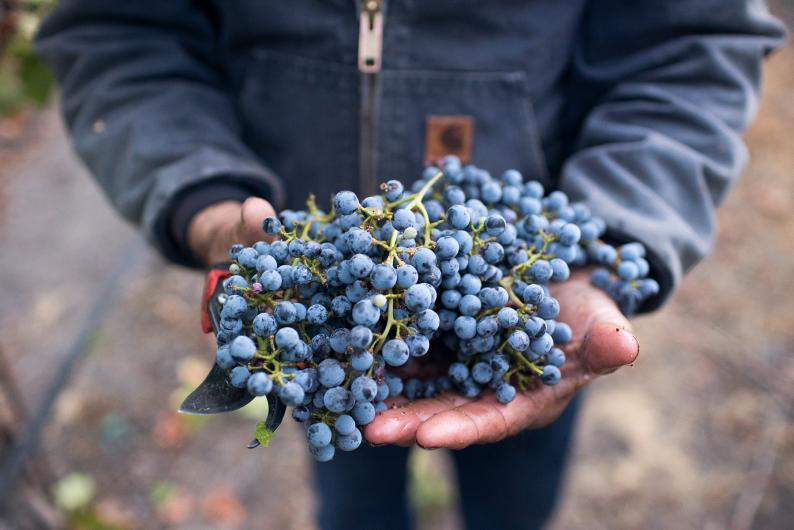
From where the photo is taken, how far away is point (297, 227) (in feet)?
4.03

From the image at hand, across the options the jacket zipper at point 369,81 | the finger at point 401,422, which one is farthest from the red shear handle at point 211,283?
the jacket zipper at point 369,81

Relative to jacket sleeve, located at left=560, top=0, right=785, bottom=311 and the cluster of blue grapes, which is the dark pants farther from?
the cluster of blue grapes

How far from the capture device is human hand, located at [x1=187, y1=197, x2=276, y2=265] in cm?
125

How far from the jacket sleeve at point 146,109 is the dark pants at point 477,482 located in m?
0.87

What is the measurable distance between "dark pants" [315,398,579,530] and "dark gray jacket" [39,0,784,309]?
677 mm

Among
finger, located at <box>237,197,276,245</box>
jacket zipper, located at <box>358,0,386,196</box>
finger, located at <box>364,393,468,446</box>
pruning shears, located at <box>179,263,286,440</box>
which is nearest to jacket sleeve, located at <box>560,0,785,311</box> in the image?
jacket zipper, located at <box>358,0,386,196</box>

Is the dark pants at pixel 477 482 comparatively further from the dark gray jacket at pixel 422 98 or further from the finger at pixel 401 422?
the finger at pixel 401 422

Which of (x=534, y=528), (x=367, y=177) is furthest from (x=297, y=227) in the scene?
(x=534, y=528)

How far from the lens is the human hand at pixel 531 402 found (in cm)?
114

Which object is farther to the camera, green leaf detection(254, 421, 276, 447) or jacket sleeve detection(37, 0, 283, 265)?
jacket sleeve detection(37, 0, 283, 265)

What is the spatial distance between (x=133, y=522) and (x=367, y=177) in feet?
6.79

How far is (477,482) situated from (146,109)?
5.08 feet

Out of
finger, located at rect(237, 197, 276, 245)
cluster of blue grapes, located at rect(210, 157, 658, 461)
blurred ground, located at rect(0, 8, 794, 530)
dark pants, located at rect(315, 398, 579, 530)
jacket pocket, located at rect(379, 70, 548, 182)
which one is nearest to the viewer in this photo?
cluster of blue grapes, located at rect(210, 157, 658, 461)

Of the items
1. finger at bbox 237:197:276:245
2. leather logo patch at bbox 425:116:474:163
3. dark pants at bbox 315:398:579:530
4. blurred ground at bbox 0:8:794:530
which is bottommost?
blurred ground at bbox 0:8:794:530
